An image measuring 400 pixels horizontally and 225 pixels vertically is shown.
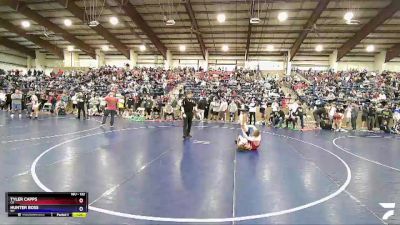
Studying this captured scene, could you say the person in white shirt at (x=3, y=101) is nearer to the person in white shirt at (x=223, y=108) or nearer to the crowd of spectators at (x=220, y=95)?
the crowd of spectators at (x=220, y=95)

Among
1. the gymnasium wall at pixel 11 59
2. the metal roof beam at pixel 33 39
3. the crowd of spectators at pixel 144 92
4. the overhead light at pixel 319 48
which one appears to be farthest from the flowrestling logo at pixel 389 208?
the gymnasium wall at pixel 11 59

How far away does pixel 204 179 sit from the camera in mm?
6457

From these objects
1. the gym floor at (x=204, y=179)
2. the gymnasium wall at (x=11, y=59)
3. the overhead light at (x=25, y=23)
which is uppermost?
the overhead light at (x=25, y=23)

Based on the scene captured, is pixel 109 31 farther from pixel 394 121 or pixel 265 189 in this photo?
pixel 265 189

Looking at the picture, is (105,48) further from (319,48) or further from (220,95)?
(319,48)

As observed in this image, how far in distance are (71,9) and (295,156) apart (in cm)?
2241

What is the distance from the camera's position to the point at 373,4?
76.1ft

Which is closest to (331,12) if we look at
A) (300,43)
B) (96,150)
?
Result: (300,43)
